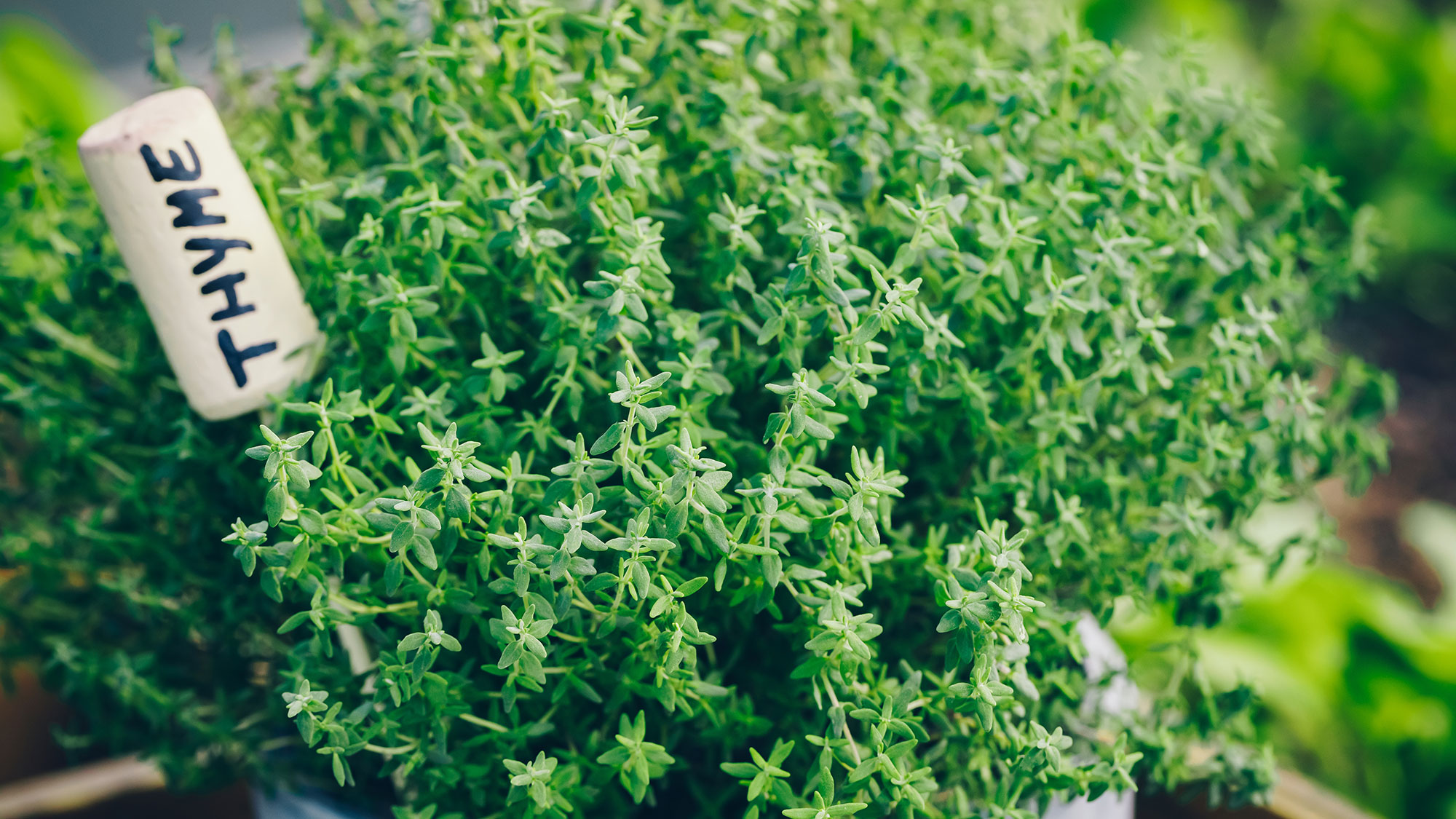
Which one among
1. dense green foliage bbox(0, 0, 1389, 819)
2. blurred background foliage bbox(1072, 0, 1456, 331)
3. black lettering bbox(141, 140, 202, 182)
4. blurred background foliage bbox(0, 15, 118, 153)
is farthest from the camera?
blurred background foliage bbox(1072, 0, 1456, 331)

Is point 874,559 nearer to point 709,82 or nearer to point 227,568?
point 709,82

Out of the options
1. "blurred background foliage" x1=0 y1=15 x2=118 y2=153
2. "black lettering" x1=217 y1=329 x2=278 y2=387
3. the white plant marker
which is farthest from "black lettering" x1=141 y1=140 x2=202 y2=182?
"blurred background foliage" x1=0 y1=15 x2=118 y2=153

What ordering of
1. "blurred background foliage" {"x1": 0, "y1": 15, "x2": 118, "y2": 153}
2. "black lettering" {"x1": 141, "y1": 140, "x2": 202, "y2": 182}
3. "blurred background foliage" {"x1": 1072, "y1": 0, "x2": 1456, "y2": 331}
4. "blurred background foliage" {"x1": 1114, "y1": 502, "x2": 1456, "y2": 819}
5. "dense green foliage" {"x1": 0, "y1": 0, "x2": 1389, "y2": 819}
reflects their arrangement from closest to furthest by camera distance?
"dense green foliage" {"x1": 0, "y1": 0, "x2": 1389, "y2": 819}
"black lettering" {"x1": 141, "y1": 140, "x2": 202, "y2": 182}
"blurred background foliage" {"x1": 1114, "y1": 502, "x2": 1456, "y2": 819}
"blurred background foliage" {"x1": 0, "y1": 15, "x2": 118, "y2": 153}
"blurred background foliage" {"x1": 1072, "y1": 0, "x2": 1456, "y2": 331}

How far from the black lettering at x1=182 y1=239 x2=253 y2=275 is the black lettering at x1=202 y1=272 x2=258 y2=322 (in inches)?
0.4

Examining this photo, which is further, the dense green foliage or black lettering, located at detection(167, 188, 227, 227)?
black lettering, located at detection(167, 188, 227, 227)

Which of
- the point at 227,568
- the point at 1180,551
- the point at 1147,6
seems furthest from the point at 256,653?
the point at 1147,6

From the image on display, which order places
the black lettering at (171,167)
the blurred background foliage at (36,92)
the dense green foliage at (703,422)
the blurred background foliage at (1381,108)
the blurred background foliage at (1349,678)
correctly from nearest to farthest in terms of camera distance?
the dense green foliage at (703,422) → the black lettering at (171,167) → the blurred background foliage at (1349,678) → the blurred background foliage at (36,92) → the blurred background foliage at (1381,108)

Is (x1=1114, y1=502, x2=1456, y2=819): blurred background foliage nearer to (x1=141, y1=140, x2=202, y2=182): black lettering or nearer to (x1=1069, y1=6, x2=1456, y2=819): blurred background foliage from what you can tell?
(x1=1069, y1=6, x2=1456, y2=819): blurred background foliage

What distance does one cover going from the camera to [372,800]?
88 centimetres

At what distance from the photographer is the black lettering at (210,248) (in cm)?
76

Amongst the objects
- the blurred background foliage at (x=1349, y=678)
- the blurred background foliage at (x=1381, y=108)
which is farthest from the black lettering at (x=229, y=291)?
the blurred background foliage at (x=1381, y=108)

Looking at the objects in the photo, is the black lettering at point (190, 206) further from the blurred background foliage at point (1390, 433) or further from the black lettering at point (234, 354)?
the blurred background foliage at point (1390, 433)

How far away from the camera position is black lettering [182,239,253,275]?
76 centimetres

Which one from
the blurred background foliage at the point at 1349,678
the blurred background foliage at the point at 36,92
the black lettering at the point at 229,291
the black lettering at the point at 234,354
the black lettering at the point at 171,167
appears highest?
the black lettering at the point at 171,167
